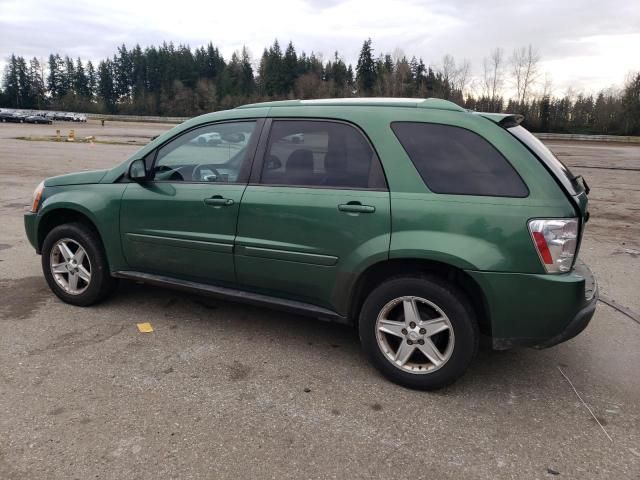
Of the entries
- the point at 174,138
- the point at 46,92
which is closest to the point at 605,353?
the point at 174,138

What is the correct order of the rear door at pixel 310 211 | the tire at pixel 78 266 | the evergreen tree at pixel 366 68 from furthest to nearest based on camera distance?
the evergreen tree at pixel 366 68
the tire at pixel 78 266
the rear door at pixel 310 211

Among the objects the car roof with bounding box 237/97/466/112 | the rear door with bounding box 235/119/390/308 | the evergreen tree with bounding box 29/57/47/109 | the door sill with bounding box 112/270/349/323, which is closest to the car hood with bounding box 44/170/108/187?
the door sill with bounding box 112/270/349/323

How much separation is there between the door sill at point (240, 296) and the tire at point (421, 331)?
0.30m

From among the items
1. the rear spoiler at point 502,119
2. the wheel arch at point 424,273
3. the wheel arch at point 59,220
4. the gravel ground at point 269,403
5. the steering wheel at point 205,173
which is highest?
the rear spoiler at point 502,119

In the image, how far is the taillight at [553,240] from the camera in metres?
2.88

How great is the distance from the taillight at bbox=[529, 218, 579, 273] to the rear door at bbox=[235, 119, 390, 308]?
0.86 metres

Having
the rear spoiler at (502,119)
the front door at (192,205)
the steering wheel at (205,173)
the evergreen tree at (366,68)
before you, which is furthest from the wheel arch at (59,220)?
the evergreen tree at (366,68)

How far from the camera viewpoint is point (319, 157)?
11.6 feet

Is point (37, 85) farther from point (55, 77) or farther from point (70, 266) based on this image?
point (70, 266)

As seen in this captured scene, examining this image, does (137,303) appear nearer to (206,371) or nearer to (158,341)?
(158,341)

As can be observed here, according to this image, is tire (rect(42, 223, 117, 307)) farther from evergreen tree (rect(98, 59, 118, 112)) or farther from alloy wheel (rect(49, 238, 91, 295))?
evergreen tree (rect(98, 59, 118, 112))

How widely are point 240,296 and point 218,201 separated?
716mm

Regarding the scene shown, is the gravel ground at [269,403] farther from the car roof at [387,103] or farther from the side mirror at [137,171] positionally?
the car roof at [387,103]

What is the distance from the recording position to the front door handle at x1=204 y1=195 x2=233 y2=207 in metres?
3.70
